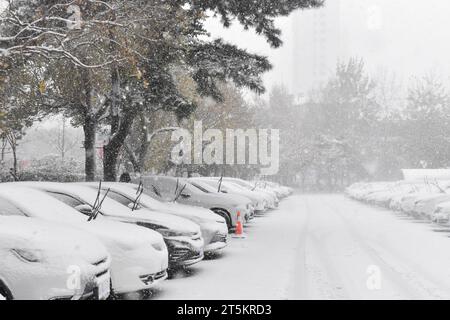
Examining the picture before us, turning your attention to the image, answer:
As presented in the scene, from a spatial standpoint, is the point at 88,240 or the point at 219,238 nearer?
the point at 88,240

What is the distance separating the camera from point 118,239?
23.0 ft

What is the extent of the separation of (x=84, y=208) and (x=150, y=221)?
1054 mm

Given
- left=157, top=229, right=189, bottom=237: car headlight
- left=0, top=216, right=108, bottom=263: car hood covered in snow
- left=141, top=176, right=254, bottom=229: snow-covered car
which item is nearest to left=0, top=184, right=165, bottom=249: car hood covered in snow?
left=0, top=216, right=108, bottom=263: car hood covered in snow

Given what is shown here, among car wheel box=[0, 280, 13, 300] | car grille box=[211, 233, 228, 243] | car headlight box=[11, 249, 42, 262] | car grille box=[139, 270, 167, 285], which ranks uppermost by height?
car headlight box=[11, 249, 42, 262]

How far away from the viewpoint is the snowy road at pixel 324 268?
773cm

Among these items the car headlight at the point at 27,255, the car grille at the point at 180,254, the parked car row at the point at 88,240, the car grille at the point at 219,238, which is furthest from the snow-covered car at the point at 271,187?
the car headlight at the point at 27,255

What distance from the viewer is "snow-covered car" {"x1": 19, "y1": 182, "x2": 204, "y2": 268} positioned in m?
8.55

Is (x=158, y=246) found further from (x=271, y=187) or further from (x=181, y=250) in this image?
(x=271, y=187)

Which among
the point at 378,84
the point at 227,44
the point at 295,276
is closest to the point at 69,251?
the point at 295,276

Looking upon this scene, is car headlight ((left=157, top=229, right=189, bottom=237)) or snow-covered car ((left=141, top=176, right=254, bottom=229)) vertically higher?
snow-covered car ((left=141, top=176, right=254, bottom=229))

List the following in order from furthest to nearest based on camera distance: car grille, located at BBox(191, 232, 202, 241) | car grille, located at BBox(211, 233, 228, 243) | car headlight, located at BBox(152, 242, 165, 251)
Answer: car grille, located at BBox(211, 233, 228, 243) → car grille, located at BBox(191, 232, 202, 241) → car headlight, located at BBox(152, 242, 165, 251)

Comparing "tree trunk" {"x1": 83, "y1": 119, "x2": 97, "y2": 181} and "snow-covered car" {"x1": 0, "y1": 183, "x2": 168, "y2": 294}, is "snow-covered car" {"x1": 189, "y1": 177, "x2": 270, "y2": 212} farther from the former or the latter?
"snow-covered car" {"x1": 0, "y1": 183, "x2": 168, "y2": 294}

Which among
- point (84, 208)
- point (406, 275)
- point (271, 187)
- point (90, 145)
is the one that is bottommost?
point (406, 275)

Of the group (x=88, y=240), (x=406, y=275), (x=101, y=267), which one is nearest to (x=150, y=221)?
(x=88, y=240)
